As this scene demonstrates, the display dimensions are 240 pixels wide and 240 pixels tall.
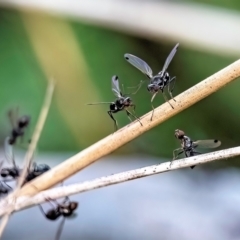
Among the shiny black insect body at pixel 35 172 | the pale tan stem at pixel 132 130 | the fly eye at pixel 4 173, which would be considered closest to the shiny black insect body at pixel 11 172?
the fly eye at pixel 4 173

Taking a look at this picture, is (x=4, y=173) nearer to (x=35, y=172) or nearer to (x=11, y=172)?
(x=11, y=172)

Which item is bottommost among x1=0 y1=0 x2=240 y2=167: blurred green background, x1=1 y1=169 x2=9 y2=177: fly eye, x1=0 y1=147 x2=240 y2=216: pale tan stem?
x1=0 y1=147 x2=240 y2=216: pale tan stem

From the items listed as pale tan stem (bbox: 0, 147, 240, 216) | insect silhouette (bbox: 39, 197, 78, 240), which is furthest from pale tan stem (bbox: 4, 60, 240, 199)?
insect silhouette (bbox: 39, 197, 78, 240)

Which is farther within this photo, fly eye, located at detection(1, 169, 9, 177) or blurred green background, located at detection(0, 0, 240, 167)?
blurred green background, located at detection(0, 0, 240, 167)

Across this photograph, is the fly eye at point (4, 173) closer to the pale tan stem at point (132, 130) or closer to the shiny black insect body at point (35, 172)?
the shiny black insect body at point (35, 172)

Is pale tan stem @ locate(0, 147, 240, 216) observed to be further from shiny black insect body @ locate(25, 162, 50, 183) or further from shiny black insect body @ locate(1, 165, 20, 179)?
shiny black insect body @ locate(1, 165, 20, 179)

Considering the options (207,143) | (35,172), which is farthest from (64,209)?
(207,143)
